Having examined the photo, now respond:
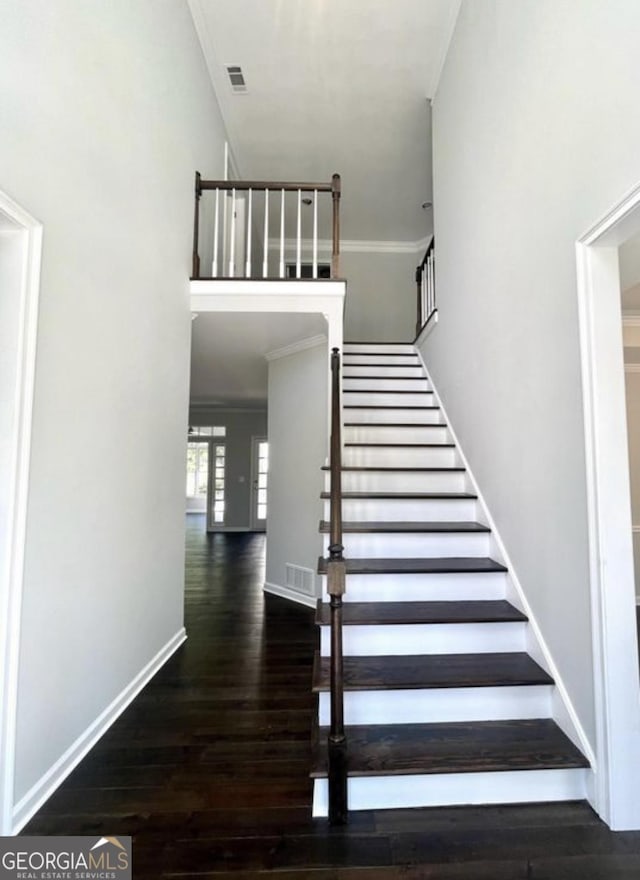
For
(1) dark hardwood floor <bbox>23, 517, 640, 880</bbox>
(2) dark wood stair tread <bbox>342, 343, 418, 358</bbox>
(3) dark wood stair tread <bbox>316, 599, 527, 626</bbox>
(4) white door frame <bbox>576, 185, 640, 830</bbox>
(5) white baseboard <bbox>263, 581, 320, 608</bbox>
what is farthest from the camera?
(2) dark wood stair tread <bbox>342, 343, 418, 358</bbox>

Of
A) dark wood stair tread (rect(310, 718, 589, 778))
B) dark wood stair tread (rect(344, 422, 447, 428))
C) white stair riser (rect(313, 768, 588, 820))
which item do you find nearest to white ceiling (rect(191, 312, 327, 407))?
dark wood stair tread (rect(344, 422, 447, 428))

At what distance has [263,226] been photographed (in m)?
5.55

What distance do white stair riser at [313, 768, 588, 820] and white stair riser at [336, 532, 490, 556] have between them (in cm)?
111

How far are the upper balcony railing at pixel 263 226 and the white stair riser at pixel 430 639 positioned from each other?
8.03ft

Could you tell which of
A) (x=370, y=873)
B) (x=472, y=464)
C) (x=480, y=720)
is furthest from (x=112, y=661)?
(x=472, y=464)

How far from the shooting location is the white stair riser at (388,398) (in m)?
3.98

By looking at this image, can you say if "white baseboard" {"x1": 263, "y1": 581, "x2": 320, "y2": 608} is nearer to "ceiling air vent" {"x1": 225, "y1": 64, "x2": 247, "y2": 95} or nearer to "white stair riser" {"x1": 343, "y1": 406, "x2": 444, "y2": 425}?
"white stair riser" {"x1": 343, "y1": 406, "x2": 444, "y2": 425}

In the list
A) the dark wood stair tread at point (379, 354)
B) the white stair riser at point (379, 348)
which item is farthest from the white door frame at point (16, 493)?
the white stair riser at point (379, 348)

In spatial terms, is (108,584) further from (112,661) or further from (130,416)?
(130,416)

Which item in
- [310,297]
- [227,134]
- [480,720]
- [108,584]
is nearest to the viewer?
[480,720]

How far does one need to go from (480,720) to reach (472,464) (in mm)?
1614

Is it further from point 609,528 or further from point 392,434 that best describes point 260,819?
point 392,434

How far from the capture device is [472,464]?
2957 mm

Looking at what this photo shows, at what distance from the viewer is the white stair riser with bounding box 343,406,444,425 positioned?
375 centimetres
